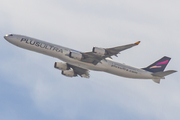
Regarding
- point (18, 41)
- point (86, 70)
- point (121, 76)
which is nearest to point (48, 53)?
point (18, 41)

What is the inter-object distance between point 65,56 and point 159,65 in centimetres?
1980

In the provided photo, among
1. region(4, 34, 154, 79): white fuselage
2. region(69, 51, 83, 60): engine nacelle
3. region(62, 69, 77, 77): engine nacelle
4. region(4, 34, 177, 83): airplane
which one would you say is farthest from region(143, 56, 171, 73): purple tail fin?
region(62, 69, 77, 77): engine nacelle

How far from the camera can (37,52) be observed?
62.6 meters

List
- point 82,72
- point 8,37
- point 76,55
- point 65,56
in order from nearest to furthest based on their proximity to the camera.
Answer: point 76,55
point 65,56
point 8,37
point 82,72

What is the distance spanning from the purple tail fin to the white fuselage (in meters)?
2.47

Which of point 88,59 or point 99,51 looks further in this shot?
point 88,59

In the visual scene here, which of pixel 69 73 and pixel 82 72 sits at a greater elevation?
pixel 82 72

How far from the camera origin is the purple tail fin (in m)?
66.2

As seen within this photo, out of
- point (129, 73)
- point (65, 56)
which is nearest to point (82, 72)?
point (65, 56)

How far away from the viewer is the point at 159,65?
66.8 meters

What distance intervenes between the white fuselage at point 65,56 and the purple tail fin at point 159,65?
8.10ft

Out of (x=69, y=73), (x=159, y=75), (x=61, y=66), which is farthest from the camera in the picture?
(x=69, y=73)

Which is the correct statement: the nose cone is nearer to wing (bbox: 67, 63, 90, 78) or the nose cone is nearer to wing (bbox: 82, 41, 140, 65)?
wing (bbox: 67, 63, 90, 78)

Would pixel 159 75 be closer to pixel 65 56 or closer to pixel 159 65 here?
pixel 159 65
